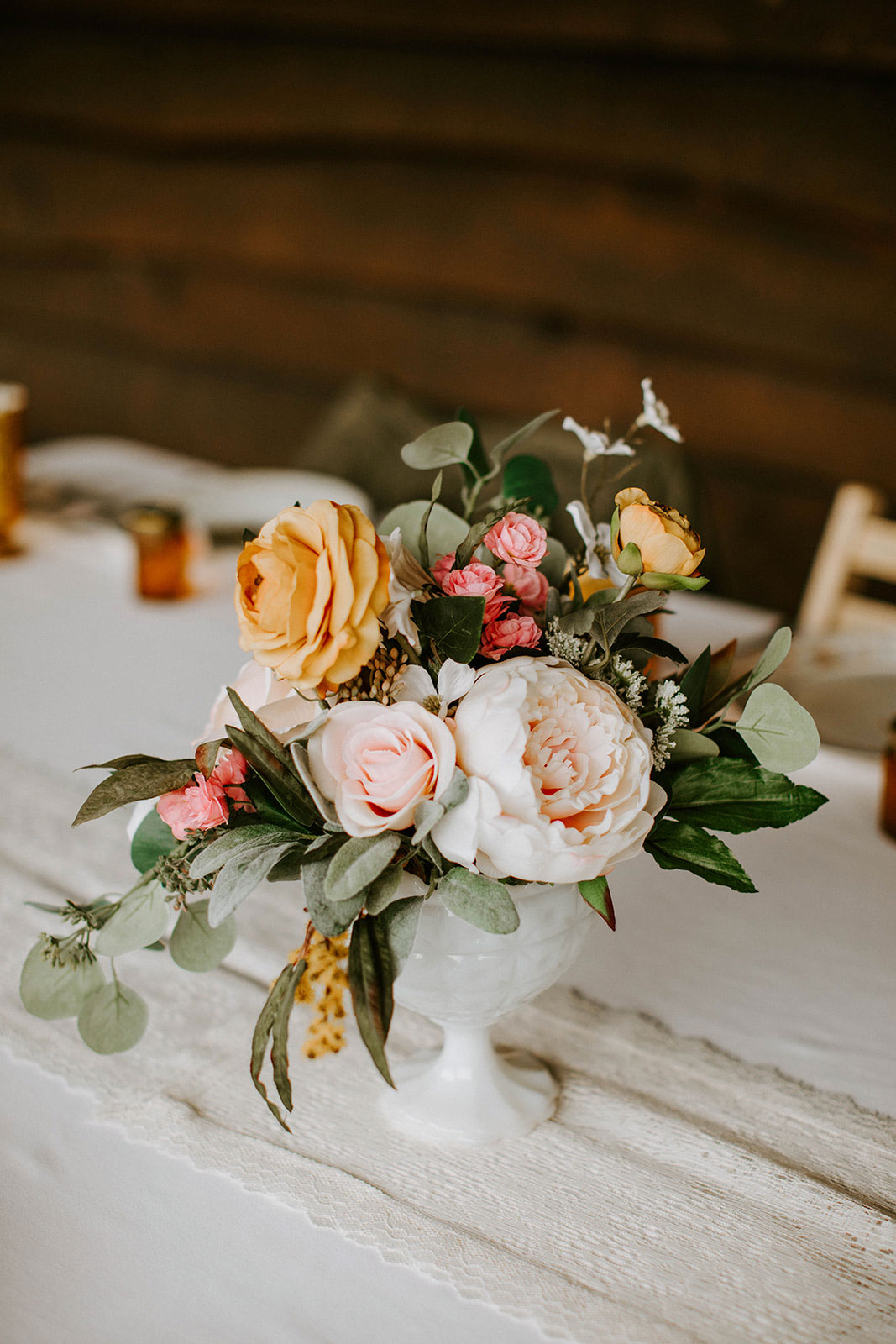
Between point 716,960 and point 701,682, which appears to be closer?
point 701,682

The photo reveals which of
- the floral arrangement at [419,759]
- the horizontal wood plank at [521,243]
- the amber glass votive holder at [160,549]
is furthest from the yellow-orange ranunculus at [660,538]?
the horizontal wood plank at [521,243]

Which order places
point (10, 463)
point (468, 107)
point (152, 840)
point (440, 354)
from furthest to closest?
1. point (440, 354)
2. point (468, 107)
3. point (10, 463)
4. point (152, 840)

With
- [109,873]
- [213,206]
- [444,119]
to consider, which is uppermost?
[444,119]

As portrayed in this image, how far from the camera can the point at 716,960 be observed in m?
0.73

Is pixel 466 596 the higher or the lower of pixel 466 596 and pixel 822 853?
the higher

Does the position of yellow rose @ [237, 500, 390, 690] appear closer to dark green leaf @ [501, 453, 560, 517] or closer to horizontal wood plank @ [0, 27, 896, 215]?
dark green leaf @ [501, 453, 560, 517]

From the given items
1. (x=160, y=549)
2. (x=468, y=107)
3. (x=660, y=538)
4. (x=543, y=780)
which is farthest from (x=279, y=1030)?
(x=468, y=107)

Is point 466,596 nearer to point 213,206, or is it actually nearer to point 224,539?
point 224,539

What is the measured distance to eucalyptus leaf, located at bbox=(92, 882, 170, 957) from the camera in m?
0.50

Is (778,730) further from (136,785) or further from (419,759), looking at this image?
(136,785)

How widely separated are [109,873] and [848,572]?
1.13 meters

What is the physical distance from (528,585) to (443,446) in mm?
101

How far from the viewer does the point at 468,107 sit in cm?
218

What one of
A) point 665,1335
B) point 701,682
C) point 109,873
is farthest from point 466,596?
point 109,873
